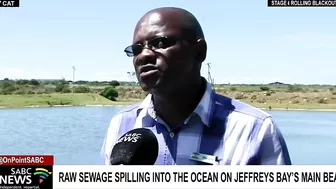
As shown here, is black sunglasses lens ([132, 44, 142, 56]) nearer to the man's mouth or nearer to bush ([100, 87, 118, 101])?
the man's mouth

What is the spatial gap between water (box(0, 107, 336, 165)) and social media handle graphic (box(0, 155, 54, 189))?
1.4 inches

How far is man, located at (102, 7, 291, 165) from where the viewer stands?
165 cm

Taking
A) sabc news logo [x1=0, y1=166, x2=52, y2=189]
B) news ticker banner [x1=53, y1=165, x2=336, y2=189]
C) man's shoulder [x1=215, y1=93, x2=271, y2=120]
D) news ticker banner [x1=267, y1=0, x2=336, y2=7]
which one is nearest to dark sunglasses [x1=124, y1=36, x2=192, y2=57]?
man's shoulder [x1=215, y1=93, x2=271, y2=120]

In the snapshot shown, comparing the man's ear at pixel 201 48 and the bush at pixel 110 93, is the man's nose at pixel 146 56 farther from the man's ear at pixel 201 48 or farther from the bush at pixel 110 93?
the bush at pixel 110 93

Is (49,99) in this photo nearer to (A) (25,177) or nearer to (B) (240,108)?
(A) (25,177)

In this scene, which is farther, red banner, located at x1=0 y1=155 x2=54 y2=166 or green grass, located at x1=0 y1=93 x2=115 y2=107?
green grass, located at x1=0 y1=93 x2=115 y2=107

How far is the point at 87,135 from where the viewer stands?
233 cm

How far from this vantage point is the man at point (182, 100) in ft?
5.42

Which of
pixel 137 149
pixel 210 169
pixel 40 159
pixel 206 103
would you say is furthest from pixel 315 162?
pixel 40 159

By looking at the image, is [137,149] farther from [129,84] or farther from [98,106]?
[98,106]

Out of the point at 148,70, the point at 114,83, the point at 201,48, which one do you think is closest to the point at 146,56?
the point at 148,70

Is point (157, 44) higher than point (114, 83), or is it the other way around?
point (157, 44)

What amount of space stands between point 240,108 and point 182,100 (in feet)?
0.70

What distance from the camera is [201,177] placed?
79.7 inches
